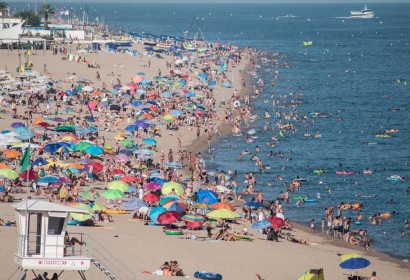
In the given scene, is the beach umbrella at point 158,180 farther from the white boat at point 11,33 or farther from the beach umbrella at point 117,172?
the white boat at point 11,33

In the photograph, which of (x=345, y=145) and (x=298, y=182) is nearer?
(x=298, y=182)

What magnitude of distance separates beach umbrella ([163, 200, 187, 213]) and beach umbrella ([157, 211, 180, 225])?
942mm

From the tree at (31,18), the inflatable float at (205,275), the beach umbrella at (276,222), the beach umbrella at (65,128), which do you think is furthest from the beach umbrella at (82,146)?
the tree at (31,18)

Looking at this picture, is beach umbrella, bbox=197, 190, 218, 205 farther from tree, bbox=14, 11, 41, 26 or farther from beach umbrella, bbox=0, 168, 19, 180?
tree, bbox=14, 11, 41, 26

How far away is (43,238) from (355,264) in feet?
42.1

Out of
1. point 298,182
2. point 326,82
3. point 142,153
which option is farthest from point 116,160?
point 326,82

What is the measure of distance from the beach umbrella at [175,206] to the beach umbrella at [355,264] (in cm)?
758

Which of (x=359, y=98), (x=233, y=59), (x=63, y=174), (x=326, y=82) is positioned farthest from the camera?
(x=233, y=59)

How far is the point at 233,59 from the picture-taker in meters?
98.4

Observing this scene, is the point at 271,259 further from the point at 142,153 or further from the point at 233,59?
the point at 233,59

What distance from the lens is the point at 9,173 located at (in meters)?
35.5

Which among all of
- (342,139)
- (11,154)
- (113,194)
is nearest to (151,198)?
(113,194)

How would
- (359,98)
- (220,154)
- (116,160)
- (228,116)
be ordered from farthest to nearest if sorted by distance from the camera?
1. (359,98)
2. (228,116)
3. (220,154)
4. (116,160)

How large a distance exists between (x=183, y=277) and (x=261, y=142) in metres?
30.2
